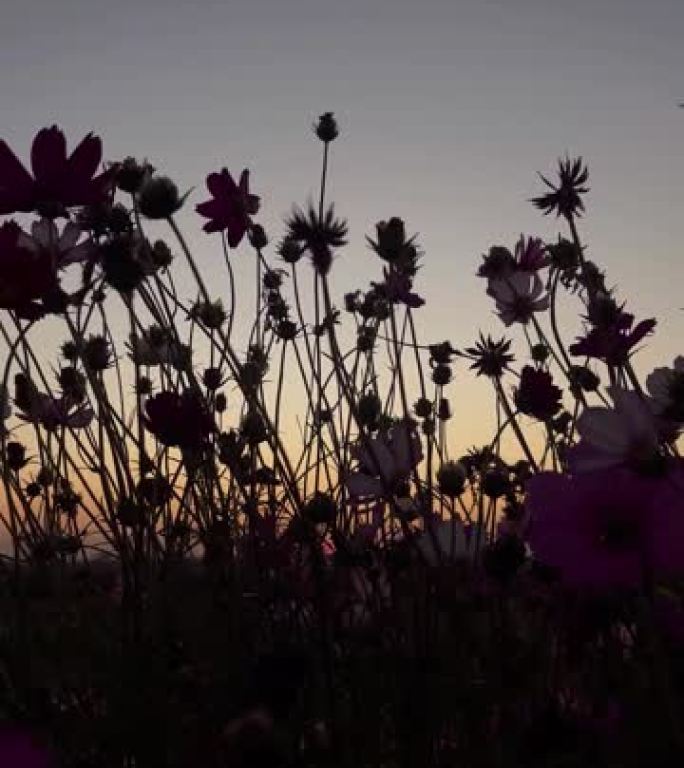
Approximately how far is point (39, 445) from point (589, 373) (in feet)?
4.15

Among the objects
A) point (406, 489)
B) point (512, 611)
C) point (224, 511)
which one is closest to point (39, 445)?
point (224, 511)

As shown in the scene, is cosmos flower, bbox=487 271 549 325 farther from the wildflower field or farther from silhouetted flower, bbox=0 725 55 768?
silhouetted flower, bbox=0 725 55 768

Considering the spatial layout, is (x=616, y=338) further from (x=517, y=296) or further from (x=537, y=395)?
(x=517, y=296)

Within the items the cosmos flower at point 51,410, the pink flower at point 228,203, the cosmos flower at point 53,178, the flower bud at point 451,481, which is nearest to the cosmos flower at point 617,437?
the cosmos flower at point 53,178

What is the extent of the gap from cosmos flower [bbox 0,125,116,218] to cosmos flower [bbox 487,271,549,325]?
84 cm

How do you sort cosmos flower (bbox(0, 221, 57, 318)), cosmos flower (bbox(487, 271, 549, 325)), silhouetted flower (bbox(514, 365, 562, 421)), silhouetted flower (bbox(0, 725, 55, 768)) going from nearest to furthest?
silhouetted flower (bbox(0, 725, 55, 768)) → cosmos flower (bbox(0, 221, 57, 318)) → silhouetted flower (bbox(514, 365, 562, 421)) → cosmos flower (bbox(487, 271, 549, 325))

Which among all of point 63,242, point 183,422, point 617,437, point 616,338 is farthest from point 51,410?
point 617,437

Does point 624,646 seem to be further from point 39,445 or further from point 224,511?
point 39,445

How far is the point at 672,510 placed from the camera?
0.66m

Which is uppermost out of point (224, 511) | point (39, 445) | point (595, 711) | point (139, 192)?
point (139, 192)

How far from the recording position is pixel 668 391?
1269 mm

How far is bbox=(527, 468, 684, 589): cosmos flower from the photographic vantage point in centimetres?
66

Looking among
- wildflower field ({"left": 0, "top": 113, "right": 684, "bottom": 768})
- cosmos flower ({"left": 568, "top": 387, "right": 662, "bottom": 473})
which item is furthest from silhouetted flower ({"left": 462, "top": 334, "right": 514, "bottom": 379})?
cosmos flower ({"left": 568, "top": 387, "right": 662, "bottom": 473})

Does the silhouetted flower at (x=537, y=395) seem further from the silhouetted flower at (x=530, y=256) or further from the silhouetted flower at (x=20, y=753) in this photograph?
the silhouetted flower at (x=20, y=753)
